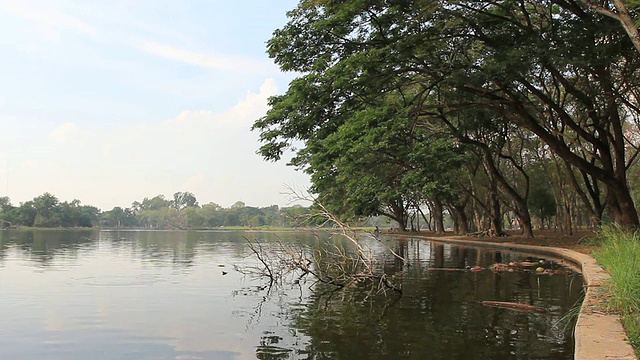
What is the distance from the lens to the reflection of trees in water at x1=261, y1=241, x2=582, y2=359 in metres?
7.42

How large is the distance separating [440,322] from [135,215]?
178761mm

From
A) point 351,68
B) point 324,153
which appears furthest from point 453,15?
point 324,153

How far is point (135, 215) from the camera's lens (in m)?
176

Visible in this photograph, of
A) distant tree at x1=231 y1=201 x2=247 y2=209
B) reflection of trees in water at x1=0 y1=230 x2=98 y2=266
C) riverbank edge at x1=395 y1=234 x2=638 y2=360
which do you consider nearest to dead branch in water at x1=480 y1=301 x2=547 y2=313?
riverbank edge at x1=395 y1=234 x2=638 y2=360

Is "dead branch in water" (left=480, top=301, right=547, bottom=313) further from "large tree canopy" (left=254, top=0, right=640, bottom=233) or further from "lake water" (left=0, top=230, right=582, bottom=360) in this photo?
"large tree canopy" (left=254, top=0, right=640, bottom=233)

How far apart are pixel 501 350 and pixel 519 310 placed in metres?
3.15

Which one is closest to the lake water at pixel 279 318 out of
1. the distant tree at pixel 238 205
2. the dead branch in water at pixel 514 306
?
the dead branch in water at pixel 514 306

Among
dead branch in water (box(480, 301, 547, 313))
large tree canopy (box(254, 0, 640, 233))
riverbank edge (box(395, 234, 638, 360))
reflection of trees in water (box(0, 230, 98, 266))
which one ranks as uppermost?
large tree canopy (box(254, 0, 640, 233))

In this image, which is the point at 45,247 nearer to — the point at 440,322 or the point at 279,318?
the point at 279,318

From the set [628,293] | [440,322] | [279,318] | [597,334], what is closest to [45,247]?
[279,318]

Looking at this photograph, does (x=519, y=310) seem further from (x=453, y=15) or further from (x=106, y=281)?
(x=106, y=281)

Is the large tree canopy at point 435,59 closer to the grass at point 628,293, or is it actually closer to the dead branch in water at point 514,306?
the dead branch in water at point 514,306

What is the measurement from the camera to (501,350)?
7406mm

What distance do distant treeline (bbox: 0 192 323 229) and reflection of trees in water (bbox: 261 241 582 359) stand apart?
8133 cm
